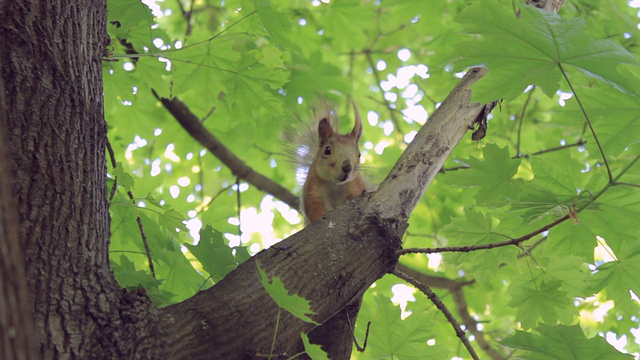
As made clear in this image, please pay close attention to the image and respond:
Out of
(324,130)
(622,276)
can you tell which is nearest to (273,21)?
(324,130)

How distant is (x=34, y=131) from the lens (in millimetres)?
1912

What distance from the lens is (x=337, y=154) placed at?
3973 mm

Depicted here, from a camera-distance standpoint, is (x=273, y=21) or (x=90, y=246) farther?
(x=273, y=21)

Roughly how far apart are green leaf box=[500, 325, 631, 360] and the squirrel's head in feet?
5.71

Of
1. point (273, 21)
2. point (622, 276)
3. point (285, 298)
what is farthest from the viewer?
point (273, 21)

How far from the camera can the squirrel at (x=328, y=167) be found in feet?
12.9

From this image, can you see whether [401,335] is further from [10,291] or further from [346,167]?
[10,291]

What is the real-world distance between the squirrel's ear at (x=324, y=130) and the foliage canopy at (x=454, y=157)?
0.80ft

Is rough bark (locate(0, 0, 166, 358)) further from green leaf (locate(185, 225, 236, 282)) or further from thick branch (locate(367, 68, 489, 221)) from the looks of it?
thick branch (locate(367, 68, 489, 221))

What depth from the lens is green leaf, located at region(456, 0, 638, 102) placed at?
80.0 inches

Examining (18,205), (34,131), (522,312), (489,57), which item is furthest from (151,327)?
(522,312)

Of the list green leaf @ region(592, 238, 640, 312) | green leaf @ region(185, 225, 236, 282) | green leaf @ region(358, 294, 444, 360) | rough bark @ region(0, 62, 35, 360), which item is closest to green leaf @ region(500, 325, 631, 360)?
green leaf @ region(358, 294, 444, 360)

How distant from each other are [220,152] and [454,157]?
6.94 feet

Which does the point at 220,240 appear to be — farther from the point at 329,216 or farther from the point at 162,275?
the point at 162,275
